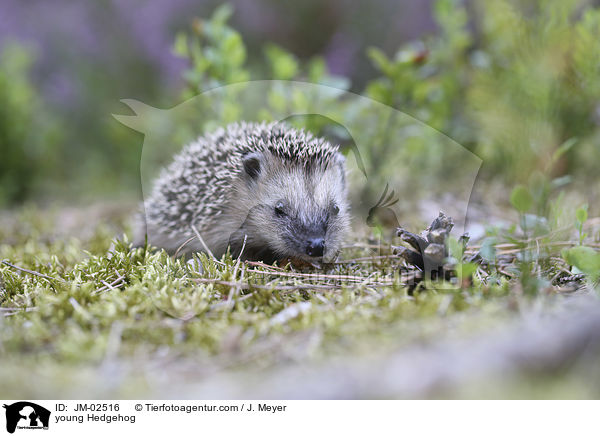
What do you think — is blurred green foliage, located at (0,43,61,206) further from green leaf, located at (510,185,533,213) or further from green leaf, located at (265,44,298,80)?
green leaf, located at (510,185,533,213)

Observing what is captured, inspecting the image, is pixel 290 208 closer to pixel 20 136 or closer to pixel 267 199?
pixel 267 199

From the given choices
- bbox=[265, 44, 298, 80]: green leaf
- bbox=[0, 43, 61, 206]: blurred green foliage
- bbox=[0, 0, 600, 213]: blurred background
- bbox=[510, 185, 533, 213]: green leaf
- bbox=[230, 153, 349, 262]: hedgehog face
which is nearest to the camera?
bbox=[510, 185, 533, 213]: green leaf

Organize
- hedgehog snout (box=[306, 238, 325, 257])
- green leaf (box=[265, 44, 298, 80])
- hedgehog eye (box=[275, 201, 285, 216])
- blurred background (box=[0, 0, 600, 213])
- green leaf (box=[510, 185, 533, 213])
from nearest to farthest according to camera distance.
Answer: green leaf (box=[510, 185, 533, 213])
hedgehog snout (box=[306, 238, 325, 257])
hedgehog eye (box=[275, 201, 285, 216])
blurred background (box=[0, 0, 600, 213])
green leaf (box=[265, 44, 298, 80])
